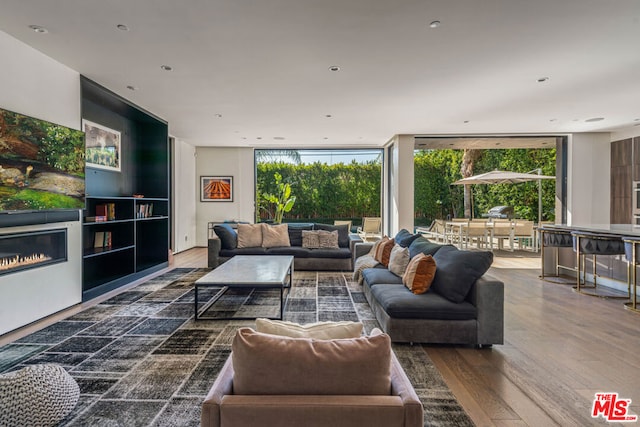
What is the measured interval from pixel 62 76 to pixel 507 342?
5.52 metres

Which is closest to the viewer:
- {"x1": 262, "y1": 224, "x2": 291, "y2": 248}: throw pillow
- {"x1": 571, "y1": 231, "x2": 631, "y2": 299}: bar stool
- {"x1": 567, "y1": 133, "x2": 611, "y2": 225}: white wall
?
{"x1": 571, "y1": 231, "x2": 631, "y2": 299}: bar stool

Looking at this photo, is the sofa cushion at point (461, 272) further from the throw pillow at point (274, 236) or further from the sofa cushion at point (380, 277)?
the throw pillow at point (274, 236)

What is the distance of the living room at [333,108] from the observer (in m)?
2.98

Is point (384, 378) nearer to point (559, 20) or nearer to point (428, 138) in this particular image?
point (559, 20)

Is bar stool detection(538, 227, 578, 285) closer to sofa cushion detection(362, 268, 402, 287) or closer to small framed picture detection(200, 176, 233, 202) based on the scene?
sofa cushion detection(362, 268, 402, 287)

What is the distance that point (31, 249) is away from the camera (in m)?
3.43

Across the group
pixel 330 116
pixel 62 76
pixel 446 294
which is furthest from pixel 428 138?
pixel 62 76

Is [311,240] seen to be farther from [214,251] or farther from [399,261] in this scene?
[399,261]

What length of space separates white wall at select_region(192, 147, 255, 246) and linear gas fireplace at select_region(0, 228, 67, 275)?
5498 millimetres

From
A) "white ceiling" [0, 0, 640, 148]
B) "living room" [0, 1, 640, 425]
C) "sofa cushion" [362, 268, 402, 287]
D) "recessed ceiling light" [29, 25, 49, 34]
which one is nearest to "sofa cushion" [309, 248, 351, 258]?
"sofa cushion" [362, 268, 402, 287]

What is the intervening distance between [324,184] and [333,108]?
16.7ft

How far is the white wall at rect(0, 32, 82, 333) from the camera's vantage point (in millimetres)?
3131

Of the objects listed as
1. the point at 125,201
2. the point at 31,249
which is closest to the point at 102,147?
the point at 125,201

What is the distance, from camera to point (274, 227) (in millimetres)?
6352
